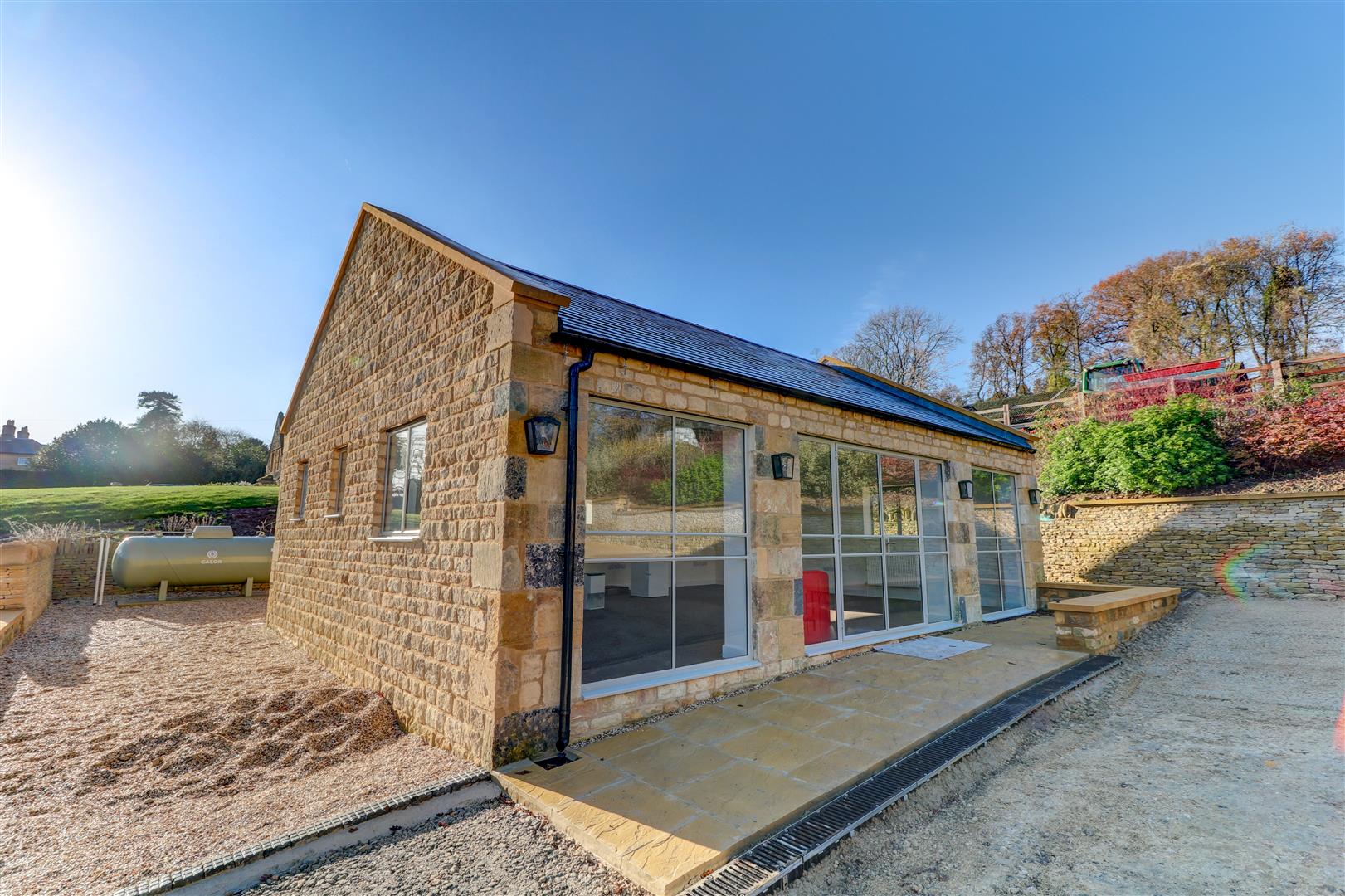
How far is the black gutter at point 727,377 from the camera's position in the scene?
4531 millimetres

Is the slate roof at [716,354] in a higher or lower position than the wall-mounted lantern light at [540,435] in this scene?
higher

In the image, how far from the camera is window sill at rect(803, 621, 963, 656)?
250 inches

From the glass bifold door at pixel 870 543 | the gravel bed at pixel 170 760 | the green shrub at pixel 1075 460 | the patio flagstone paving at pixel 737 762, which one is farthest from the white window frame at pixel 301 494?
the green shrub at pixel 1075 460

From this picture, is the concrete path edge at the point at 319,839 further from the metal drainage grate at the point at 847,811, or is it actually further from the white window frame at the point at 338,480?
the white window frame at the point at 338,480

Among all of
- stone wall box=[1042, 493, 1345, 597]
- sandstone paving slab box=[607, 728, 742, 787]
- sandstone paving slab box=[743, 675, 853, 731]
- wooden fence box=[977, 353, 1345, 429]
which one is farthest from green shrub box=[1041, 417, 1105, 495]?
sandstone paving slab box=[607, 728, 742, 787]

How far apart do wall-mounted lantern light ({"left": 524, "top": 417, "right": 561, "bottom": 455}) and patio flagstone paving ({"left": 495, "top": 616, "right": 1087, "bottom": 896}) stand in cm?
232

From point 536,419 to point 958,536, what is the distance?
24.3 feet

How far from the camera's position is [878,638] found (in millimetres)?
7203

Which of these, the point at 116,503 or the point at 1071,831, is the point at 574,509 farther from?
the point at 116,503

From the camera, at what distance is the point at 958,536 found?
859 centimetres

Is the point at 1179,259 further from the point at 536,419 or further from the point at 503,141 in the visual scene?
the point at 536,419

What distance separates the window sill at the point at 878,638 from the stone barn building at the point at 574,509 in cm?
6

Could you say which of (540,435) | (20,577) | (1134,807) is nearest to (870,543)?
(1134,807)

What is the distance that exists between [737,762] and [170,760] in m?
4.46
